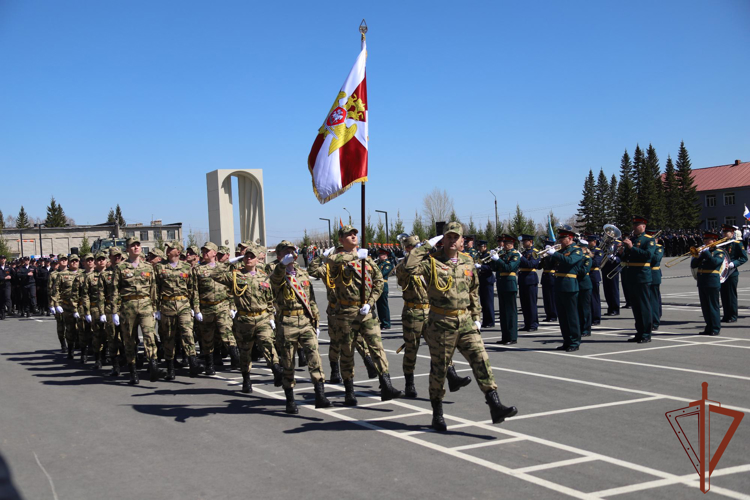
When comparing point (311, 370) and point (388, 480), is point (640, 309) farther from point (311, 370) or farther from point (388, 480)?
point (388, 480)

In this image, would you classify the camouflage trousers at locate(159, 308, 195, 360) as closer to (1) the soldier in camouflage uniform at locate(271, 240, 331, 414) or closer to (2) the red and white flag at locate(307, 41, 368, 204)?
(1) the soldier in camouflage uniform at locate(271, 240, 331, 414)

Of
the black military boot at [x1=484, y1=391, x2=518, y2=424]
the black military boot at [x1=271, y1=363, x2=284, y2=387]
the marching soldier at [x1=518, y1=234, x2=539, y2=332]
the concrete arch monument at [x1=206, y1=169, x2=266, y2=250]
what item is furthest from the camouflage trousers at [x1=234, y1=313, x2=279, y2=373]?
the concrete arch monument at [x1=206, y1=169, x2=266, y2=250]

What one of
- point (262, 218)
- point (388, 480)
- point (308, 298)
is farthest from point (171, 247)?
point (262, 218)

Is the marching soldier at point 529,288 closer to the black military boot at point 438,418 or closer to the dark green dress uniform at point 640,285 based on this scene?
the dark green dress uniform at point 640,285

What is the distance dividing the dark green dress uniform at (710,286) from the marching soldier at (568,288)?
2.93 metres

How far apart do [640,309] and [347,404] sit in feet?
A: 21.3

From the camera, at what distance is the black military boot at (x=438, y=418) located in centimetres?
664

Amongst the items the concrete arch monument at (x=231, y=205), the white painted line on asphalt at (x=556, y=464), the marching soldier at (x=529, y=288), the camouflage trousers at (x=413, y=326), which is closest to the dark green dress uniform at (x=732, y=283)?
the marching soldier at (x=529, y=288)

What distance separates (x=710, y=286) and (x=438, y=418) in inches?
324

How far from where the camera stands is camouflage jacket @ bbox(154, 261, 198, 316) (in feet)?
34.4

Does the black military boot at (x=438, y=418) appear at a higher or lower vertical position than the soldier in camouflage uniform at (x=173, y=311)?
lower

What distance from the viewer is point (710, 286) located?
1252cm

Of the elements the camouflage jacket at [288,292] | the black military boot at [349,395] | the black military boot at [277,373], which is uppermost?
the camouflage jacket at [288,292]

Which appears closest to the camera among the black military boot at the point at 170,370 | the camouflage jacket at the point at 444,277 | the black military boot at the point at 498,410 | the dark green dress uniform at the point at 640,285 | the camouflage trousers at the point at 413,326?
the black military boot at the point at 498,410
